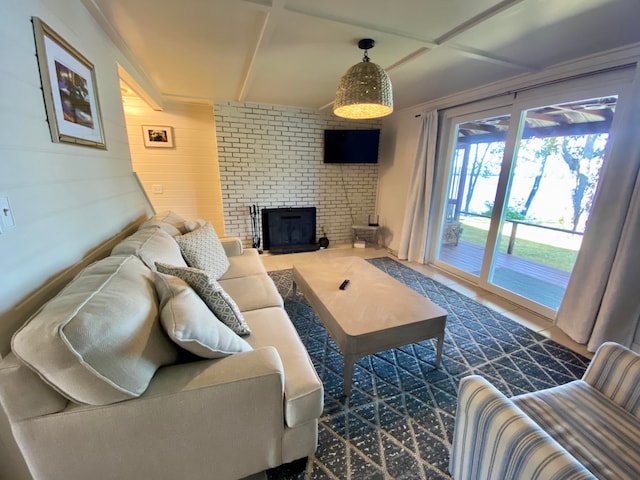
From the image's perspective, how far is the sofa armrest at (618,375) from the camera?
1.00 meters

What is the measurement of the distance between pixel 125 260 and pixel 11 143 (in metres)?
0.58

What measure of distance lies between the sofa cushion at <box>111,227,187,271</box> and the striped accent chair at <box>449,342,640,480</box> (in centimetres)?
153

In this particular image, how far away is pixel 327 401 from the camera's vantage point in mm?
1560

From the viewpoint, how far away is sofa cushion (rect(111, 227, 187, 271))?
4.48 ft

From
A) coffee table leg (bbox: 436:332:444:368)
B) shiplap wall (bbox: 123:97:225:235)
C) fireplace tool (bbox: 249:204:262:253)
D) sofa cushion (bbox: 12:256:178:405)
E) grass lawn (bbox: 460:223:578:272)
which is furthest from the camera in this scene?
fireplace tool (bbox: 249:204:262:253)

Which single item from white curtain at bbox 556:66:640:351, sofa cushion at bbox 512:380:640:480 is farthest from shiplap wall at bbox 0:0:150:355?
white curtain at bbox 556:66:640:351

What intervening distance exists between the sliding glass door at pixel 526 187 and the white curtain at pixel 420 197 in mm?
195

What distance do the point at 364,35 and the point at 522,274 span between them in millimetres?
3035

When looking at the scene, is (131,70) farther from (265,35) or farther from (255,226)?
(255,226)

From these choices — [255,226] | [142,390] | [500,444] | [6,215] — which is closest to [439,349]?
[500,444]

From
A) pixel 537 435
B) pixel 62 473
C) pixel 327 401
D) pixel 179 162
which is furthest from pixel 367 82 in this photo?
pixel 179 162

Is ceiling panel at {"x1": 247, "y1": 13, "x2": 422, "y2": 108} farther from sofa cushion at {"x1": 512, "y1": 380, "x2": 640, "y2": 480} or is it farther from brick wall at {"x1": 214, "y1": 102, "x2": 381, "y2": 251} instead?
sofa cushion at {"x1": 512, "y1": 380, "x2": 640, "y2": 480}

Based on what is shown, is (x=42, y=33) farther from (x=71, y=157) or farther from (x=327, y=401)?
(x=327, y=401)

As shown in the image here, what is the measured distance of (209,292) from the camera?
1184 millimetres
